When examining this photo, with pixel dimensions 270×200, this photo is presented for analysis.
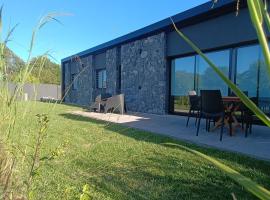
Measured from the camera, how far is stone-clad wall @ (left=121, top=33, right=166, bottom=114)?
12.0m

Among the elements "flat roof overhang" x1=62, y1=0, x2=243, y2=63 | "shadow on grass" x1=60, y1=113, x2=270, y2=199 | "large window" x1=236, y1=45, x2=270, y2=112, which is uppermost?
"flat roof overhang" x1=62, y1=0, x2=243, y2=63

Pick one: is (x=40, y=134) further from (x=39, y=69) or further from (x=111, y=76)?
(x=111, y=76)

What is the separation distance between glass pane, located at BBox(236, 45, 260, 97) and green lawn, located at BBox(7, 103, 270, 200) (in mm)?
4568

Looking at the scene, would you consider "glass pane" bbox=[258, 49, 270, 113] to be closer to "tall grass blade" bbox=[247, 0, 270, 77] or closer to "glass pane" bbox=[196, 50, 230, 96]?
"glass pane" bbox=[196, 50, 230, 96]

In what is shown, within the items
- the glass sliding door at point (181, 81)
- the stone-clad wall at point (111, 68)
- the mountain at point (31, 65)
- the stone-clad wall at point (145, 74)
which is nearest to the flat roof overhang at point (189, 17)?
the stone-clad wall at point (145, 74)

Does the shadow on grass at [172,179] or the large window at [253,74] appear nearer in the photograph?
the shadow on grass at [172,179]

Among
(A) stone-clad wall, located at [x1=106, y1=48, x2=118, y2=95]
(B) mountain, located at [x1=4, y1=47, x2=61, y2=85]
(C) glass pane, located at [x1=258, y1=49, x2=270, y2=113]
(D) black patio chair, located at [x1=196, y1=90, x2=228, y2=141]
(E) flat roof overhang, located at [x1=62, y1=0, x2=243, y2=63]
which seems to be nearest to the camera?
(B) mountain, located at [x1=4, y1=47, x2=61, y2=85]

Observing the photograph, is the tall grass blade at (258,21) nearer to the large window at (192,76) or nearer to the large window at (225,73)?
the large window at (225,73)

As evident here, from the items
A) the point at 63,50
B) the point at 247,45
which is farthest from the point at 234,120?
the point at 63,50

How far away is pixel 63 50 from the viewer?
1685mm

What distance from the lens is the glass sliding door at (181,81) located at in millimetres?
10952

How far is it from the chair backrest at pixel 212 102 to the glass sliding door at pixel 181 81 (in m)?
4.86

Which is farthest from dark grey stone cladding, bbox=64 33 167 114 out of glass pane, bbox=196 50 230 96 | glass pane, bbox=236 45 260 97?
glass pane, bbox=236 45 260 97

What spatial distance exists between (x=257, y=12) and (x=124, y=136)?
5.42 meters
